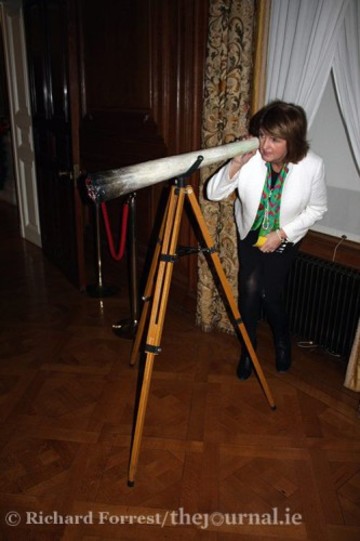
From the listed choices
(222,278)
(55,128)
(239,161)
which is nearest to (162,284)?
(222,278)

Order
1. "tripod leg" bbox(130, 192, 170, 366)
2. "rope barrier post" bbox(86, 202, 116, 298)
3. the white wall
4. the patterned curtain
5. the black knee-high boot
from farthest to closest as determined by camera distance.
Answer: "rope barrier post" bbox(86, 202, 116, 298), the white wall, the black knee-high boot, the patterned curtain, "tripod leg" bbox(130, 192, 170, 366)

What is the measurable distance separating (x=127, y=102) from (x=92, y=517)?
2.71 meters

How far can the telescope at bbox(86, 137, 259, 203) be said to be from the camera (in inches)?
60.4

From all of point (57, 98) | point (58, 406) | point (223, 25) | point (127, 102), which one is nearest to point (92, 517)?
point (58, 406)

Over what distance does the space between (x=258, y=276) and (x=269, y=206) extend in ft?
1.25

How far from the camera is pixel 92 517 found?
1640 mm

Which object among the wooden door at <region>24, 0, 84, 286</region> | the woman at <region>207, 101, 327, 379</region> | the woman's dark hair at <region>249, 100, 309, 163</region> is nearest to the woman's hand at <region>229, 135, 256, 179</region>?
the woman at <region>207, 101, 327, 379</region>

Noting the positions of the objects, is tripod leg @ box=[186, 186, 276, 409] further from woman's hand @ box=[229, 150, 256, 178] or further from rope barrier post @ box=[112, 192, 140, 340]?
rope barrier post @ box=[112, 192, 140, 340]

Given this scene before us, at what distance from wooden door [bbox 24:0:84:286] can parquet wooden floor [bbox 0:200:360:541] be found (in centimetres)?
93

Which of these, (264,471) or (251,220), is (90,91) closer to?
(251,220)

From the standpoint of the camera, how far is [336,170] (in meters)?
2.72

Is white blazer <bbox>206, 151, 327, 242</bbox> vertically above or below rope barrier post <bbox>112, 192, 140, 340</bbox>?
above

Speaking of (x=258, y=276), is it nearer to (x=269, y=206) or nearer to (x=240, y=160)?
(x=269, y=206)

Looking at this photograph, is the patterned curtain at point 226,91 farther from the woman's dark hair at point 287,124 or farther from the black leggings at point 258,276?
the woman's dark hair at point 287,124
